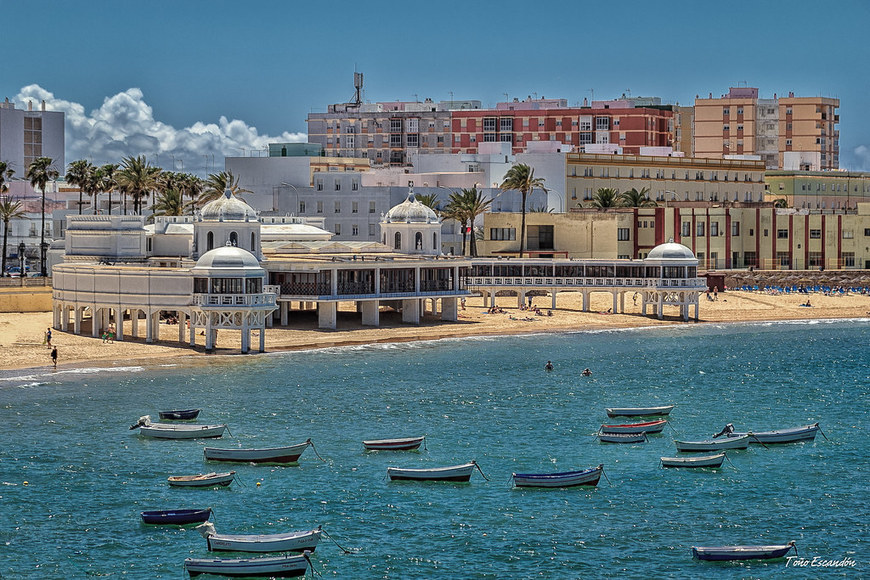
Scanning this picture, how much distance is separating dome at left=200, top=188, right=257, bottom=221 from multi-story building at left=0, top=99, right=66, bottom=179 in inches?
3056

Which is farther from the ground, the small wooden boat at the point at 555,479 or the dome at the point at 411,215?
the dome at the point at 411,215

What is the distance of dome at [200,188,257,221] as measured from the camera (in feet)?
342

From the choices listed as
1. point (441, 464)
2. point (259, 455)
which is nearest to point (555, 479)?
point (441, 464)

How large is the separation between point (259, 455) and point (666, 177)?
11593 centimetres

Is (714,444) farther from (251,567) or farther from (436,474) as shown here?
(251,567)

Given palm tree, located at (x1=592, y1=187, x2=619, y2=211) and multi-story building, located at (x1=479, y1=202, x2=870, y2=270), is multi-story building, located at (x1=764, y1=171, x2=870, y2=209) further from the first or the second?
palm tree, located at (x1=592, y1=187, x2=619, y2=211)

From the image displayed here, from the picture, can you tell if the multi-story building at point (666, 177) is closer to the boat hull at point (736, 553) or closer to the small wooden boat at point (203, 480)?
the small wooden boat at point (203, 480)

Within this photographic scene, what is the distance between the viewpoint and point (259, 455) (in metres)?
59.2

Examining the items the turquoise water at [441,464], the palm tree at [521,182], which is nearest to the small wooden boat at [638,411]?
the turquoise water at [441,464]

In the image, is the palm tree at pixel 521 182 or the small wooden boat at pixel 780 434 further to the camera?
the palm tree at pixel 521 182

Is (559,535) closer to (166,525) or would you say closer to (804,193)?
(166,525)

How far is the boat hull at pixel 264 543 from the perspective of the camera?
45.3 meters

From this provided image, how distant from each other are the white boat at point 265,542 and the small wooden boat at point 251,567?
1021 mm

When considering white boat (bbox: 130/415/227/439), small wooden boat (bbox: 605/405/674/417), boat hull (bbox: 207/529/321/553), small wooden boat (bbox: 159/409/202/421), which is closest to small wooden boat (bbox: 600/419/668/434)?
small wooden boat (bbox: 605/405/674/417)
